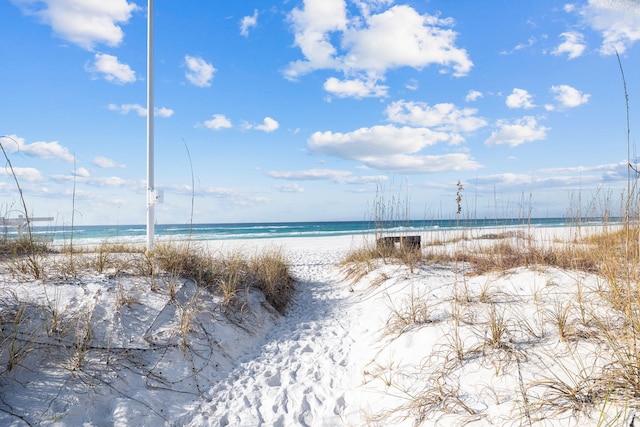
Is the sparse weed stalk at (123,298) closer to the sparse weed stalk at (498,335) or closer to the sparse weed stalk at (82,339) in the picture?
the sparse weed stalk at (82,339)

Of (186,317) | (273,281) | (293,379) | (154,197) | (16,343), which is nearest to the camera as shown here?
(16,343)

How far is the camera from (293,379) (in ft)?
10.3

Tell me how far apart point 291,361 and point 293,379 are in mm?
364

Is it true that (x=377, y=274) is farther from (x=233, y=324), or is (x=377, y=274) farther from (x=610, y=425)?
(x=610, y=425)

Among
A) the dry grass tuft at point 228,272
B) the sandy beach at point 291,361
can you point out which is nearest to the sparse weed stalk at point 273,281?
the dry grass tuft at point 228,272

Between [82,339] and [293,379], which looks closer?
[82,339]

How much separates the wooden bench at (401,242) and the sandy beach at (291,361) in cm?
276

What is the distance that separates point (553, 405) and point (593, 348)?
737mm

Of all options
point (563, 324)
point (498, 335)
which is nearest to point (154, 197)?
point (498, 335)

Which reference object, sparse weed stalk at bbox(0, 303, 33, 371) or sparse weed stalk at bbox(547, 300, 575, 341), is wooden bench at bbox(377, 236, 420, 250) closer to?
sparse weed stalk at bbox(547, 300, 575, 341)

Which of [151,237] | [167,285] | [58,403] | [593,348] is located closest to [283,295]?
[167,285]

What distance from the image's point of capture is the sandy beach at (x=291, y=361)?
2.25 m

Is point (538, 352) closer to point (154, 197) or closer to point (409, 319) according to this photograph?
point (409, 319)

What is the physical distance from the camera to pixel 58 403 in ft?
7.70
